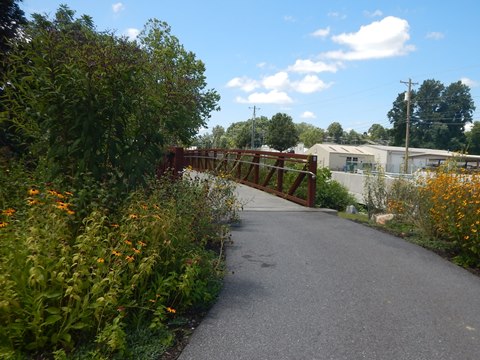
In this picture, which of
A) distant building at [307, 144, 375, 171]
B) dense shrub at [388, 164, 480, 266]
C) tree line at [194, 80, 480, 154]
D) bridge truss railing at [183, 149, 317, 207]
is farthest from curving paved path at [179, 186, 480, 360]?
Answer: tree line at [194, 80, 480, 154]

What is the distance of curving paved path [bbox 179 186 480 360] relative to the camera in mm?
2848

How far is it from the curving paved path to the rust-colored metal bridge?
2449mm

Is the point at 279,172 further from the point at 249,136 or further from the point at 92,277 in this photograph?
the point at 249,136

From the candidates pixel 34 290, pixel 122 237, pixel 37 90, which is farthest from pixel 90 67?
pixel 34 290

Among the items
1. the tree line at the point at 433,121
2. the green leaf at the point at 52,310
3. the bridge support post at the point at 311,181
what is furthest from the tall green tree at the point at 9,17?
the tree line at the point at 433,121

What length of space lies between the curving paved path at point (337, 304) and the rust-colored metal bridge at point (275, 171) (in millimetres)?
2449

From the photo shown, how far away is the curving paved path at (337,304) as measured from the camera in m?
2.85

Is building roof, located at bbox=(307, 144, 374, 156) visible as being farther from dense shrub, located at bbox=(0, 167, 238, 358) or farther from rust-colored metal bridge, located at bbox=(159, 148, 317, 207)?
dense shrub, located at bbox=(0, 167, 238, 358)

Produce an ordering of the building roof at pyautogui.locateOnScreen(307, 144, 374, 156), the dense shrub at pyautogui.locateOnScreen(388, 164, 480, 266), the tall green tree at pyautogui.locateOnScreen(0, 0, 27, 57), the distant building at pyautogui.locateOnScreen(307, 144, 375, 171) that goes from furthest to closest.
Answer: the building roof at pyautogui.locateOnScreen(307, 144, 374, 156), the distant building at pyautogui.locateOnScreen(307, 144, 375, 171), the tall green tree at pyautogui.locateOnScreen(0, 0, 27, 57), the dense shrub at pyautogui.locateOnScreen(388, 164, 480, 266)

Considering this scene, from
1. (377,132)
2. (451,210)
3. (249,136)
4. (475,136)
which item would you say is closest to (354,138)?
(377,132)

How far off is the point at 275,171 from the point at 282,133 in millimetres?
57195

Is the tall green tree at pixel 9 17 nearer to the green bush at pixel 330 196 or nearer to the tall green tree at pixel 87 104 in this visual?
the tall green tree at pixel 87 104

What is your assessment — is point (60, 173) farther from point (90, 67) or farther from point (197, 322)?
point (197, 322)

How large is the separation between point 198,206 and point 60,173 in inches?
62.0
